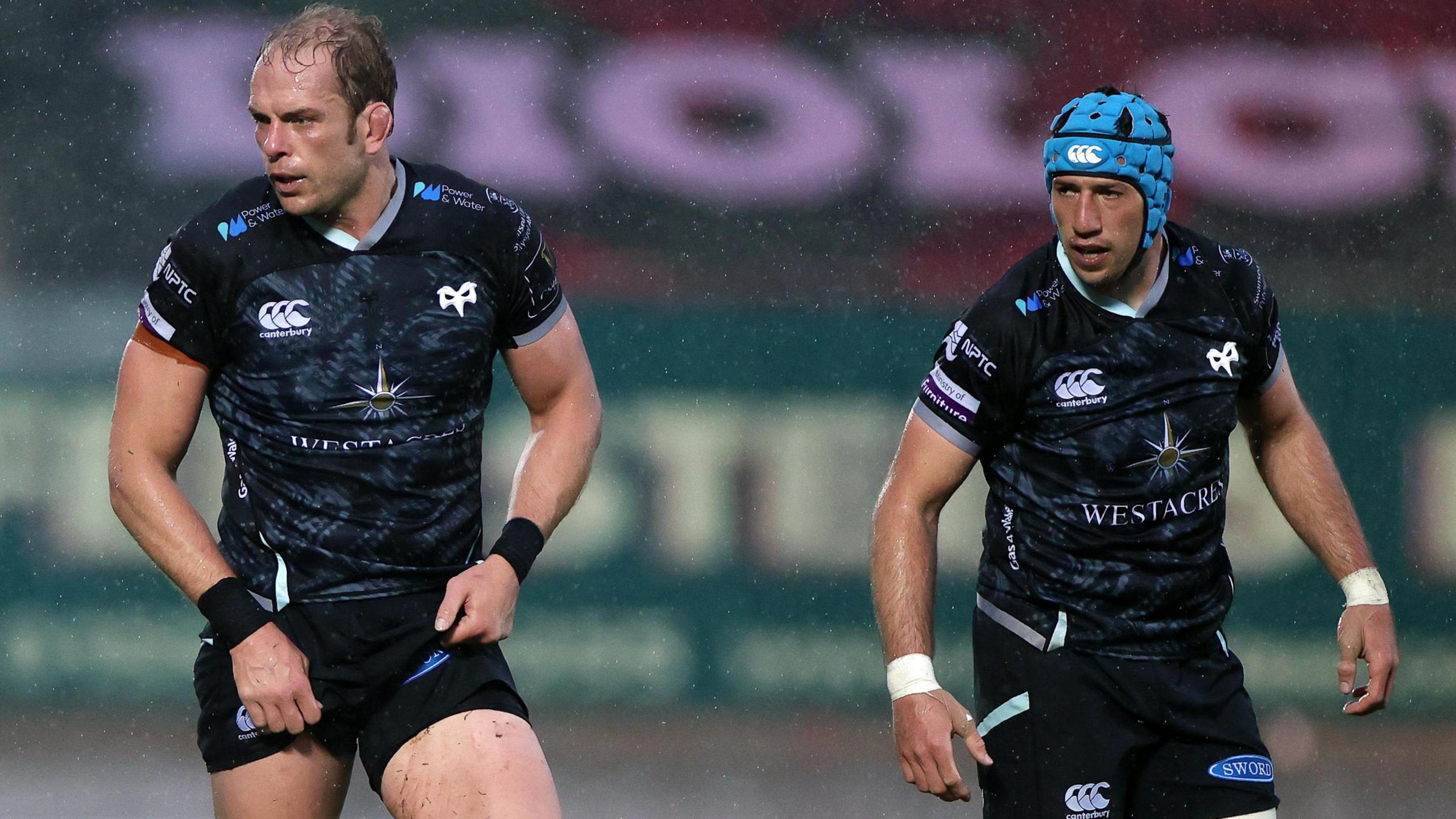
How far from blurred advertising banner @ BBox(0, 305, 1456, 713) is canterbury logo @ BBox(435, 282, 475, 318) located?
2.81 m

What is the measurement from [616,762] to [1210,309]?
330 centimetres

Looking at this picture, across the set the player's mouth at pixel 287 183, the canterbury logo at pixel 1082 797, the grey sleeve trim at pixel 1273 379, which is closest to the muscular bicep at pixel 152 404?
the player's mouth at pixel 287 183

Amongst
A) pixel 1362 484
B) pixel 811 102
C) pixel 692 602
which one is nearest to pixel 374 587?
pixel 692 602

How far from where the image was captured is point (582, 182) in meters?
6.25

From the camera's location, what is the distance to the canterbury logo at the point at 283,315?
3.34 metres

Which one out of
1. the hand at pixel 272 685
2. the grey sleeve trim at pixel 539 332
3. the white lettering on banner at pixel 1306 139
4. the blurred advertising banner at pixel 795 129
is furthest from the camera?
the white lettering on banner at pixel 1306 139

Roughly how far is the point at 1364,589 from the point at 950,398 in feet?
3.23

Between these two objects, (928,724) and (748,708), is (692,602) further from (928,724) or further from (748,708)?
(928,724)

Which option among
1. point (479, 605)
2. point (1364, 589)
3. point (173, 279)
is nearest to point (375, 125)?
point (173, 279)

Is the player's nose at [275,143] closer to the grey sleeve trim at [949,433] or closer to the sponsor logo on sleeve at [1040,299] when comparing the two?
the grey sleeve trim at [949,433]

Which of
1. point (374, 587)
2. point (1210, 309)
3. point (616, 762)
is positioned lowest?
point (616, 762)

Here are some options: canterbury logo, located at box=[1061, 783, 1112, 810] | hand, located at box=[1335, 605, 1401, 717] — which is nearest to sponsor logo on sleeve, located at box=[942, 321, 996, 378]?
canterbury logo, located at box=[1061, 783, 1112, 810]

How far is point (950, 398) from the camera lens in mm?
3525

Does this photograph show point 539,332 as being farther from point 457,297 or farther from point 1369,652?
point 1369,652
